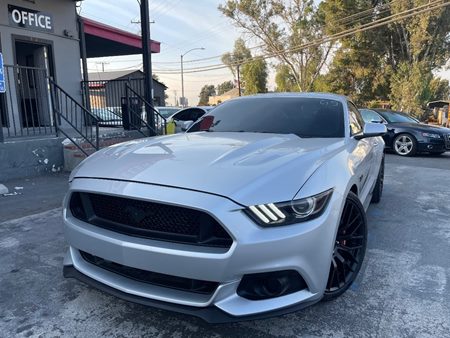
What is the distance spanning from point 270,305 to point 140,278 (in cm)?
77

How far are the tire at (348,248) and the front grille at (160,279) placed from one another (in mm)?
834

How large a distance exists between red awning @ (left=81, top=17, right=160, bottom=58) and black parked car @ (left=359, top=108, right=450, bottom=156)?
288 inches

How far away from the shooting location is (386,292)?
9.61 ft

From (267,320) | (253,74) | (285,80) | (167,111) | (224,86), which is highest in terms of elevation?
(253,74)

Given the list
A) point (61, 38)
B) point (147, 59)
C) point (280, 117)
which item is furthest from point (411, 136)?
point (61, 38)

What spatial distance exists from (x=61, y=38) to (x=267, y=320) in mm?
9825

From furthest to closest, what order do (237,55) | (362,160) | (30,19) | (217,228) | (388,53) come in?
1. (237,55)
2. (388,53)
3. (30,19)
4. (362,160)
5. (217,228)

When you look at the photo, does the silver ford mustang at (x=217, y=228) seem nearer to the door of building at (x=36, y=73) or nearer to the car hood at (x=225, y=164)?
the car hood at (x=225, y=164)

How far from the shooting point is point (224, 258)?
2.00 meters

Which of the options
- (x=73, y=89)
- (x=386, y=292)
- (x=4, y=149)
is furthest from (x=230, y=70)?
(x=386, y=292)

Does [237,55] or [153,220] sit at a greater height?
[237,55]

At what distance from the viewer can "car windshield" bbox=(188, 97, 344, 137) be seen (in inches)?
142

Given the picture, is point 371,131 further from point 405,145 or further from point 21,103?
point 21,103

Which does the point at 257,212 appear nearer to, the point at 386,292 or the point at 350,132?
the point at 386,292
